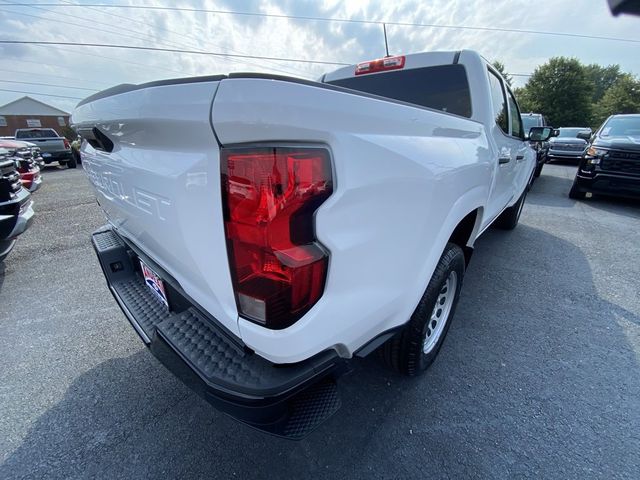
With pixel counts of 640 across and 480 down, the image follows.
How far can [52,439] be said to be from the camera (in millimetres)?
1712

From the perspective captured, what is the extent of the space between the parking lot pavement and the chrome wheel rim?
0.22 metres

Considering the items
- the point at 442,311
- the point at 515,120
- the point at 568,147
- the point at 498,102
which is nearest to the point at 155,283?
the point at 442,311

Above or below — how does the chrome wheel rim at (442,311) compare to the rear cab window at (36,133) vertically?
below

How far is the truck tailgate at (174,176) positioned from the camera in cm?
100

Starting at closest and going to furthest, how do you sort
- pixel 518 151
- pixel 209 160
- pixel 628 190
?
pixel 209 160 < pixel 518 151 < pixel 628 190

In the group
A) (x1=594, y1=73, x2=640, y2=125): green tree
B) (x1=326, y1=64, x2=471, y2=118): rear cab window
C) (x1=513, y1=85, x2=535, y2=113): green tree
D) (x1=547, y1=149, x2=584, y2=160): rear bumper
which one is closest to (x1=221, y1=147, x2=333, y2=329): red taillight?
(x1=326, y1=64, x2=471, y2=118): rear cab window

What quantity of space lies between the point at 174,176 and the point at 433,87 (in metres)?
2.28

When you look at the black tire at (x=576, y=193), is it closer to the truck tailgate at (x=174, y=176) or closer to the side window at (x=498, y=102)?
the side window at (x=498, y=102)

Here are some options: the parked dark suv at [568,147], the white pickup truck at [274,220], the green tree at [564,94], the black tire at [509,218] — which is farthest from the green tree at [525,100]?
the white pickup truck at [274,220]

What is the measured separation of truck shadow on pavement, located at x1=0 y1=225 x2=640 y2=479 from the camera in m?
1.57

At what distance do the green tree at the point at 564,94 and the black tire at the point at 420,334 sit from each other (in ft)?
147

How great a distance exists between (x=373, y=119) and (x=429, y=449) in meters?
1.68

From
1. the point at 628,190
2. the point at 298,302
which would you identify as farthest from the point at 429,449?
the point at 628,190

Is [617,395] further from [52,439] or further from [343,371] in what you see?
[52,439]
